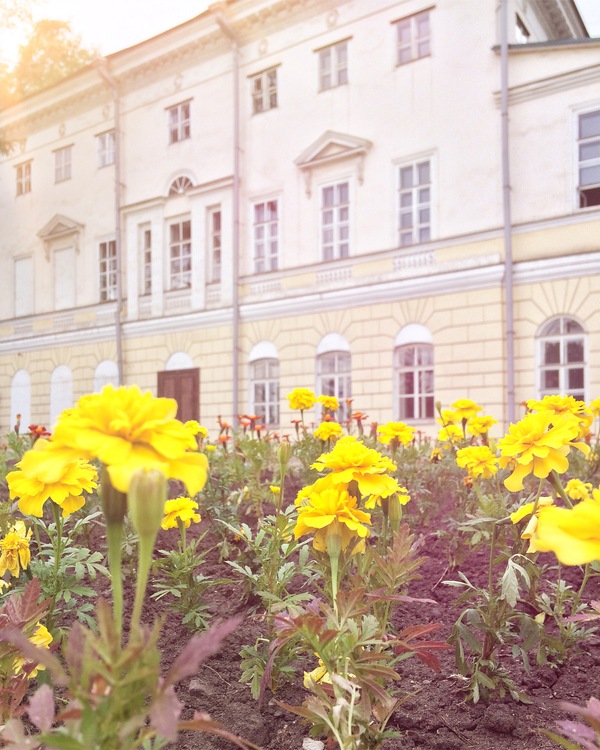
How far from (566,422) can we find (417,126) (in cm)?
1086

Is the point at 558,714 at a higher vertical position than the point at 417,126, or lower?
lower

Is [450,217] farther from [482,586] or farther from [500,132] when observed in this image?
[482,586]

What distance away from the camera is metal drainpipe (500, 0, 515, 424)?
1006 cm

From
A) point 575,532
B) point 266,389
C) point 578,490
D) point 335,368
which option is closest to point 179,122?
point 266,389

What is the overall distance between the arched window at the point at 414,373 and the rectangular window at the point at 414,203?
1.52 meters

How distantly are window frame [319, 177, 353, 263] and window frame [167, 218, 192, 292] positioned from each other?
11.4ft

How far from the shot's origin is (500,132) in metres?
10.5

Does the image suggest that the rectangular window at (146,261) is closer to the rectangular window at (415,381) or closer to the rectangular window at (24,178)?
the rectangular window at (24,178)

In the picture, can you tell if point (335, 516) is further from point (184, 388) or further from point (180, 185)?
point (180, 185)

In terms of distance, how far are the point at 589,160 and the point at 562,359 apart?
289 cm

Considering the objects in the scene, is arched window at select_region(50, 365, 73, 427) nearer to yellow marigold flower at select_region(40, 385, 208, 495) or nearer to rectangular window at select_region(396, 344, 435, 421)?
rectangular window at select_region(396, 344, 435, 421)

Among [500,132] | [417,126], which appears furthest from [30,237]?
[500,132]

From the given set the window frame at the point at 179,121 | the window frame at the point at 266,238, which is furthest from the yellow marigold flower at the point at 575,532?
the window frame at the point at 179,121

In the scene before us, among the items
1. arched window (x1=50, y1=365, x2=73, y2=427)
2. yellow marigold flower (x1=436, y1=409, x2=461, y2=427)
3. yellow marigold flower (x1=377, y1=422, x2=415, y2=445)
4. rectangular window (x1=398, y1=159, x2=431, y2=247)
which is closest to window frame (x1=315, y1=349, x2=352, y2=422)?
rectangular window (x1=398, y1=159, x2=431, y2=247)
